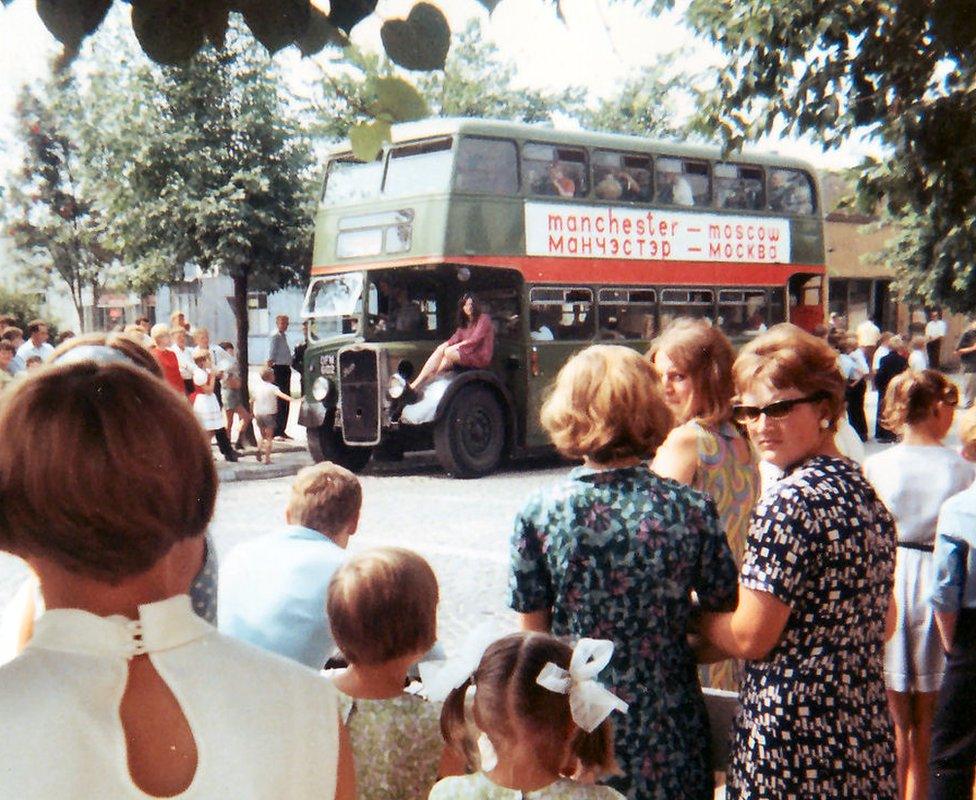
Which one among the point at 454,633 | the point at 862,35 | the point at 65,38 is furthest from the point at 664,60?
the point at 65,38

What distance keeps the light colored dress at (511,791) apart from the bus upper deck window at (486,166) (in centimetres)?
1190

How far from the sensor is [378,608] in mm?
2633

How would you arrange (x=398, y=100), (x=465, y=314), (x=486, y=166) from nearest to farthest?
1. (x=398, y=100)
2. (x=465, y=314)
3. (x=486, y=166)

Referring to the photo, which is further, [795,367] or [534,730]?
[795,367]

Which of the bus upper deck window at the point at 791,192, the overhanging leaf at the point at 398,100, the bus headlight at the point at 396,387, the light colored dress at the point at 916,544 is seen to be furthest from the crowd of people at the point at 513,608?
the bus upper deck window at the point at 791,192

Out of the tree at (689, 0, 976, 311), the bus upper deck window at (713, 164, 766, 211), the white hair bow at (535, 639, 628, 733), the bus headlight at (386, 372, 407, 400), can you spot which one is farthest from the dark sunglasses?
the bus upper deck window at (713, 164, 766, 211)

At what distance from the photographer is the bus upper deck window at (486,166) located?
13.8 m

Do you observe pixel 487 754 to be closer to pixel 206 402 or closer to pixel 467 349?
pixel 467 349

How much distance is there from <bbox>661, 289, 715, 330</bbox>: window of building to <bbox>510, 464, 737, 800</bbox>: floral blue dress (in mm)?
13167

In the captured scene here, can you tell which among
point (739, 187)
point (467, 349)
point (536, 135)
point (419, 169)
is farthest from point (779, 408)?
point (739, 187)

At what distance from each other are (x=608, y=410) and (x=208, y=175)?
655 inches

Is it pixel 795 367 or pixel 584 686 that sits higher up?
pixel 795 367

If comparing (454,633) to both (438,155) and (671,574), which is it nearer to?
(671,574)

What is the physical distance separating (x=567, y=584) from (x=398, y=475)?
11828 millimetres
